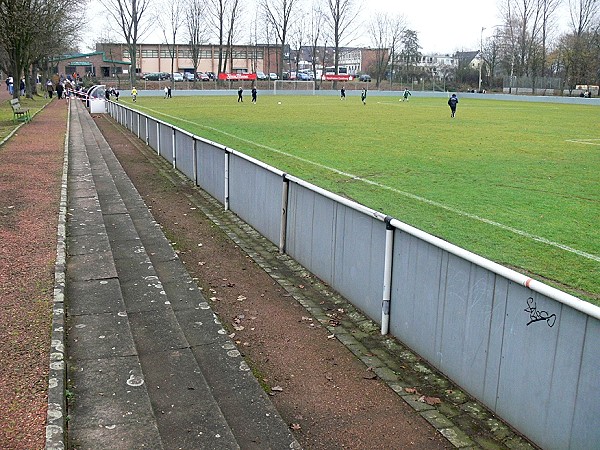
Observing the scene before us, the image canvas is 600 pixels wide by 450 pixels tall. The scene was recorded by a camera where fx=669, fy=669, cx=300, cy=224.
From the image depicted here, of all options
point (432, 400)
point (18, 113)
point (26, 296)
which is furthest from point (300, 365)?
point (18, 113)

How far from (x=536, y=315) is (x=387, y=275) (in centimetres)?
207

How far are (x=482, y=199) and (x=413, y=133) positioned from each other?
589 inches

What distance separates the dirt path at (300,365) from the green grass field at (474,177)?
10.1 ft

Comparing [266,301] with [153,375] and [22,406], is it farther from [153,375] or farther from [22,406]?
[22,406]

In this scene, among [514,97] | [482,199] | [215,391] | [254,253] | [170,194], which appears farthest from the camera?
[514,97]

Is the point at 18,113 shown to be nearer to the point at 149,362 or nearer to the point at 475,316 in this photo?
the point at 149,362

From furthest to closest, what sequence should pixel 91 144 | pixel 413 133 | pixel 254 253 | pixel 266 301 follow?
pixel 413 133
pixel 91 144
pixel 254 253
pixel 266 301

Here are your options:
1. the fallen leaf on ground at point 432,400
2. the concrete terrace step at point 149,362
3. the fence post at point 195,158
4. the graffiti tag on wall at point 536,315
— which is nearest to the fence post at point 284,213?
the concrete terrace step at point 149,362

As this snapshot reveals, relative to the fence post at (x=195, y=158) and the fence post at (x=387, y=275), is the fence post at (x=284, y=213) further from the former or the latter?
the fence post at (x=195, y=158)

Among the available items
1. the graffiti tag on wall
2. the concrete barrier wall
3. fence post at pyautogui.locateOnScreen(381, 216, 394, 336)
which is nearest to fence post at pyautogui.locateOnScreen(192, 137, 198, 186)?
the concrete barrier wall

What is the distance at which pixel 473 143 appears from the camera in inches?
942

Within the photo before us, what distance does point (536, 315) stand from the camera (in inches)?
178

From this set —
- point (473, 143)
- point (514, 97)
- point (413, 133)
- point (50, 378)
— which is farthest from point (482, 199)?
point (514, 97)

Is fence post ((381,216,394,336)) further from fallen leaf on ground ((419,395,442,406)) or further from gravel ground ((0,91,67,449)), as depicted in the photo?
gravel ground ((0,91,67,449))
